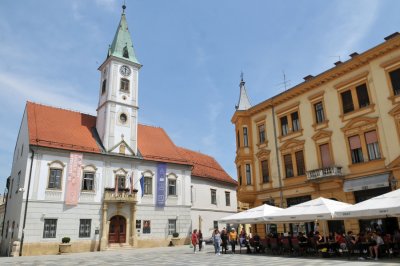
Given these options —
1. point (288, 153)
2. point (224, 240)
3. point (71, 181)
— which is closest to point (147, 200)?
point (71, 181)

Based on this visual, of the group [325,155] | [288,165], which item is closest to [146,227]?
[288,165]

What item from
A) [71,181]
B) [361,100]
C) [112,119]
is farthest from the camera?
[112,119]

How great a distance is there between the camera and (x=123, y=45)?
1521 inches

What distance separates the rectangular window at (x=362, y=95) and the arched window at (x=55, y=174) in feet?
82.1

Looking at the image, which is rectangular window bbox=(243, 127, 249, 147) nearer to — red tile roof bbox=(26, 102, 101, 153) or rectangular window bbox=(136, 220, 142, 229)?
rectangular window bbox=(136, 220, 142, 229)

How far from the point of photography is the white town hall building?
2781cm

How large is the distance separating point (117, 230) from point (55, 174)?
25.9ft

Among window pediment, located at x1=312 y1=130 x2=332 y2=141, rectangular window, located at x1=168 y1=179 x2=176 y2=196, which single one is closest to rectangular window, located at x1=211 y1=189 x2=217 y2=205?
rectangular window, located at x1=168 y1=179 x2=176 y2=196

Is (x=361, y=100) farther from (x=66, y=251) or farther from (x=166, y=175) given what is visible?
(x=66, y=251)

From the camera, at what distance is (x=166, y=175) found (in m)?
36.0

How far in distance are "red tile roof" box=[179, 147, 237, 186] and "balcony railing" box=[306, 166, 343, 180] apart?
18.8 m

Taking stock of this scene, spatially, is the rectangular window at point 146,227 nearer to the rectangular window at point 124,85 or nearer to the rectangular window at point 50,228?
the rectangular window at point 50,228

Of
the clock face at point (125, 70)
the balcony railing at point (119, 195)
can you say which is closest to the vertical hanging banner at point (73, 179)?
the balcony railing at point (119, 195)

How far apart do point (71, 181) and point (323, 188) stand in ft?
70.1
